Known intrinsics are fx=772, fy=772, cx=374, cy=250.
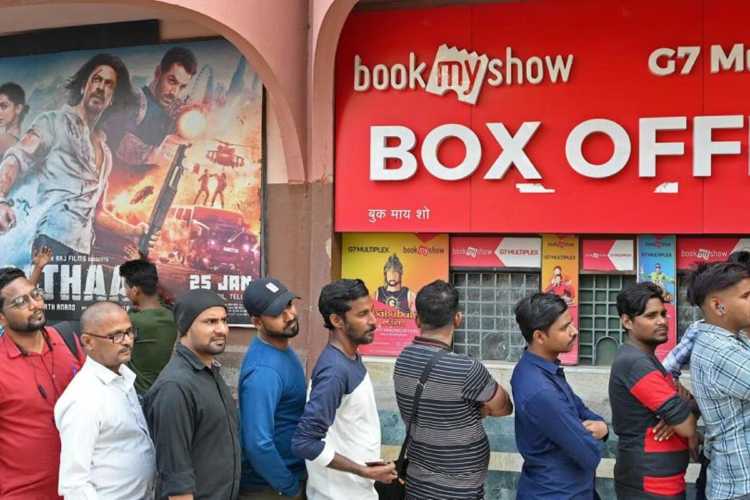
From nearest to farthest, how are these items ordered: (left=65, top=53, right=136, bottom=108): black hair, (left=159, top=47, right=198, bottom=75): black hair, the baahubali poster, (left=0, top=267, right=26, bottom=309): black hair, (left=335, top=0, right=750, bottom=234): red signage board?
(left=0, top=267, right=26, bottom=309): black hair → (left=335, top=0, right=750, bottom=234): red signage board → the baahubali poster → (left=159, top=47, right=198, bottom=75): black hair → (left=65, top=53, right=136, bottom=108): black hair

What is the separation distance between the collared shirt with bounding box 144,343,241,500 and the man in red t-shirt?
0.55 meters

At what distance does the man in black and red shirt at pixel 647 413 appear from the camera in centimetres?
339

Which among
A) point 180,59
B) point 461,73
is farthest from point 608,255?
point 180,59

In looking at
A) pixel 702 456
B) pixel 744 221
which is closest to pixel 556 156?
pixel 744 221

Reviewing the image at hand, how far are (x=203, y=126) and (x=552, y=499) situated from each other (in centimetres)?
472

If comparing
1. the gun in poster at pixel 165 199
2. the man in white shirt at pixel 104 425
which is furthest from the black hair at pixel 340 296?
the gun in poster at pixel 165 199

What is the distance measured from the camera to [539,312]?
3434 millimetres

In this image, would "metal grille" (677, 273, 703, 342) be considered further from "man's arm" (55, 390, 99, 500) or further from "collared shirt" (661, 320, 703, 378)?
"man's arm" (55, 390, 99, 500)

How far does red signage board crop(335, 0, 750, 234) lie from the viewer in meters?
5.81

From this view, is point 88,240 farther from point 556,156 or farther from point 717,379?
point 717,379

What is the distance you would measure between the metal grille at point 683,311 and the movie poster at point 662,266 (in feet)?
0.17

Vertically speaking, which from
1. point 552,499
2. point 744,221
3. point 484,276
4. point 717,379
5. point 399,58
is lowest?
point 552,499

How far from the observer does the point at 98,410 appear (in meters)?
3.07

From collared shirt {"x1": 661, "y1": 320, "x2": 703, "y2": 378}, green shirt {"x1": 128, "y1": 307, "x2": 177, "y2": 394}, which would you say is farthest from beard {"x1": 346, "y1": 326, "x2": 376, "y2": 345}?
green shirt {"x1": 128, "y1": 307, "x2": 177, "y2": 394}
